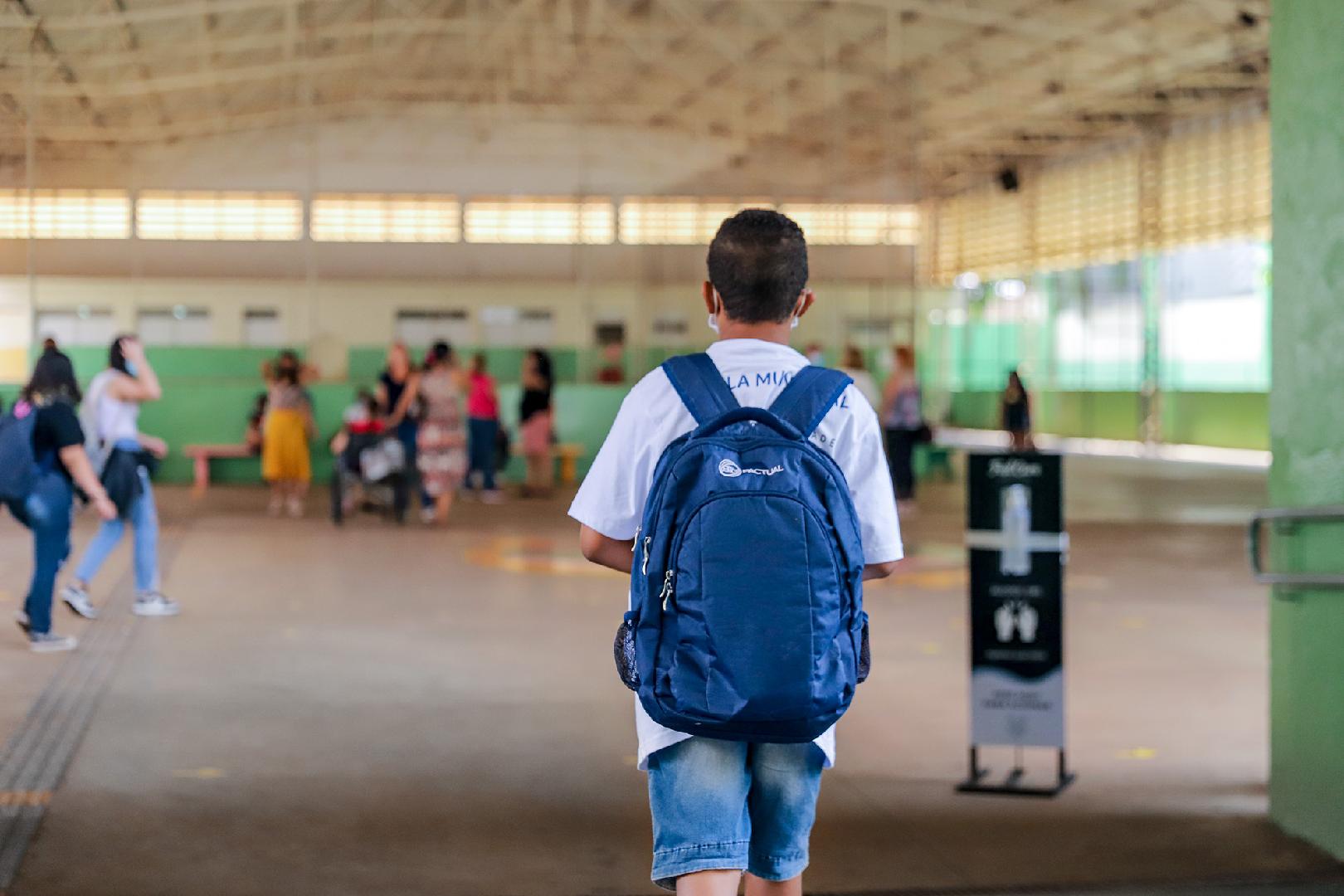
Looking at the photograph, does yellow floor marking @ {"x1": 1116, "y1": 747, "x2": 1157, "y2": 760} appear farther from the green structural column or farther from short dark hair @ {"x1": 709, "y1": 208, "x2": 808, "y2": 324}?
short dark hair @ {"x1": 709, "y1": 208, "x2": 808, "y2": 324}

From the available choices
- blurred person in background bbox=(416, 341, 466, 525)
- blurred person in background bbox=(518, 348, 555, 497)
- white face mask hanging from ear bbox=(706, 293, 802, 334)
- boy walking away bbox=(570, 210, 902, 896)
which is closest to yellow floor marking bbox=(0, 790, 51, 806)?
boy walking away bbox=(570, 210, 902, 896)

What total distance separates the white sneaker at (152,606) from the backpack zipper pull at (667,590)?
7.69 metres

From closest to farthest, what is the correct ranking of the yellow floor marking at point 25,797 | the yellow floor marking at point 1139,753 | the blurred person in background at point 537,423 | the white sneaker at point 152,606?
the yellow floor marking at point 25,797
the yellow floor marking at point 1139,753
the white sneaker at point 152,606
the blurred person in background at point 537,423

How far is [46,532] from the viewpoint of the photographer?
8.24 meters

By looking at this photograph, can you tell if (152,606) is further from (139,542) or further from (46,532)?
(46,532)

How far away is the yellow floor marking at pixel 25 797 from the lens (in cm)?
541

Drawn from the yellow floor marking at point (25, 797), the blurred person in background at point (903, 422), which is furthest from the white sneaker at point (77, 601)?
the blurred person in background at point (903, 422)

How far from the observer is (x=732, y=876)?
2.70 m

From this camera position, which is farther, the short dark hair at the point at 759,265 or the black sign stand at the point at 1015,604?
the black sign stand at the point at 1015,604

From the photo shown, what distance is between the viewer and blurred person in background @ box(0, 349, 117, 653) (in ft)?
→ 25.9

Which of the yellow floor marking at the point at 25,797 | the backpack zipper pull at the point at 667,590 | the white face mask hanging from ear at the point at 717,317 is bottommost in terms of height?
the yellow floor marking at the point at 25,797

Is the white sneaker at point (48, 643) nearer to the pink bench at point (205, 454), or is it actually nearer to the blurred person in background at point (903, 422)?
the blurred person in background at point (903, 422)

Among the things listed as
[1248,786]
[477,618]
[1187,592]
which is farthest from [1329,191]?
[1187,592]

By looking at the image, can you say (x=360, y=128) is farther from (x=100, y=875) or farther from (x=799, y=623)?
(x=799, y=623)
